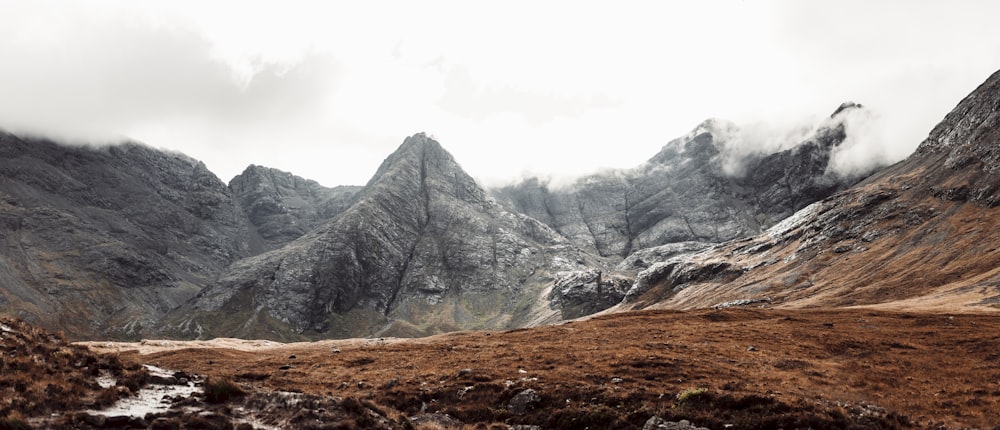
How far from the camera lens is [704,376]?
32375 millimetres

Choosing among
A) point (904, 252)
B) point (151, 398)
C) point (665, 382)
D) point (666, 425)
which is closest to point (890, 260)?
point (904, 252)

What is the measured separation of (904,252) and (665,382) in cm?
15695

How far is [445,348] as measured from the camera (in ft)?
188

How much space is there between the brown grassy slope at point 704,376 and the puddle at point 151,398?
757cm

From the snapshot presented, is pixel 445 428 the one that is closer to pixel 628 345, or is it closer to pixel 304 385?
→ pixel 304 385

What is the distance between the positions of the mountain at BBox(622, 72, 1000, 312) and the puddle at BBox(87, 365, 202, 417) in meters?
100

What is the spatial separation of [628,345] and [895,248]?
148832 mm

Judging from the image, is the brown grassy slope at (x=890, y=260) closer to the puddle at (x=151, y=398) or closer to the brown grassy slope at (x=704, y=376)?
the brown grassy slope at (x=704, y=376)

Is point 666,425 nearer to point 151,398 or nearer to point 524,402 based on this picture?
point 524,402

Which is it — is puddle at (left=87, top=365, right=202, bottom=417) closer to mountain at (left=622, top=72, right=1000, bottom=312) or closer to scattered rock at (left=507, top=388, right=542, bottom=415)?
scattered rock at (left=507, top=388, right=542, bottom=415)

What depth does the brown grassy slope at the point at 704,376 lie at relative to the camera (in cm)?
2556

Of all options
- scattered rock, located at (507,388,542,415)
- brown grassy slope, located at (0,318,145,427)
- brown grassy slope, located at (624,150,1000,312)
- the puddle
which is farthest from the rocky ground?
brown grassy slope, located at (624,150,1000,312)

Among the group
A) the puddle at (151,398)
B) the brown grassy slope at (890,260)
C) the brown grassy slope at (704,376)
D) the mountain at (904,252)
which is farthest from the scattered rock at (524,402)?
the mountain at (904,252)

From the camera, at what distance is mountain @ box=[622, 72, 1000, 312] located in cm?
11006
